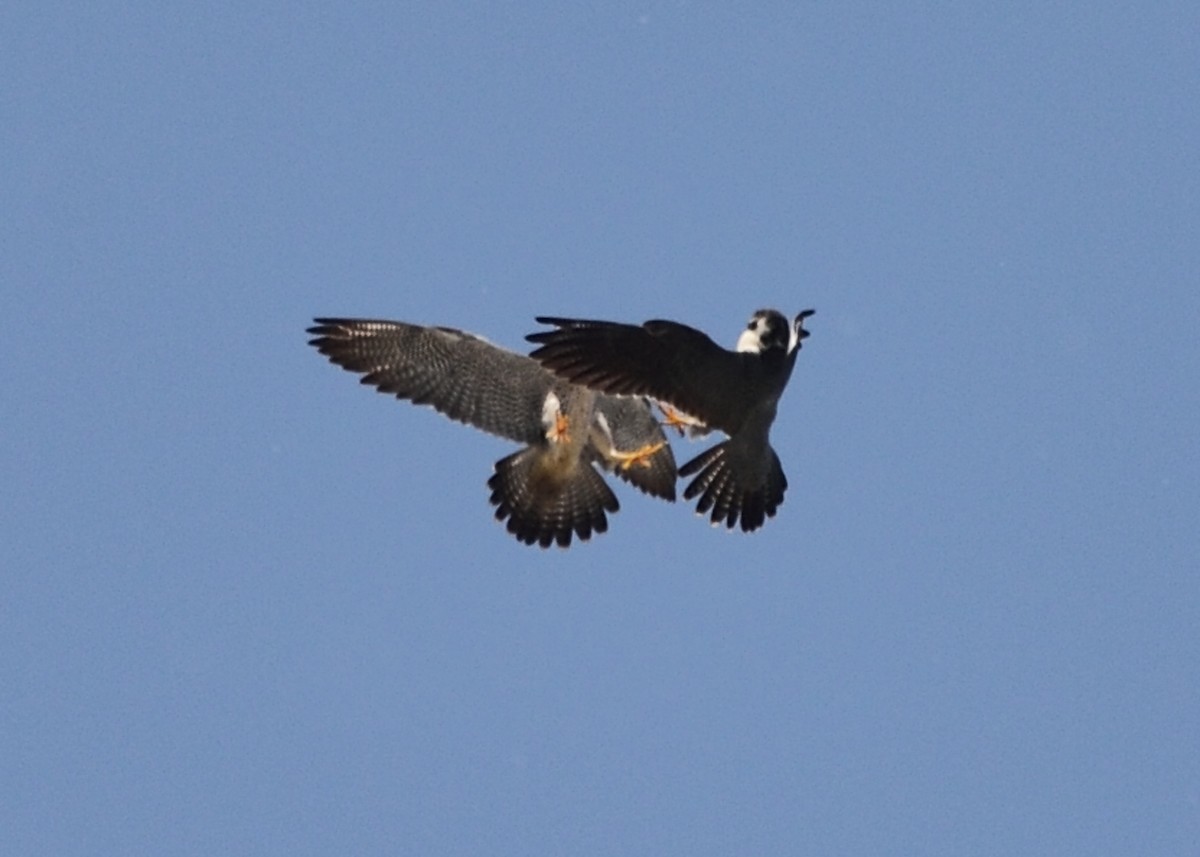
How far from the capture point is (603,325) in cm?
→ 1347

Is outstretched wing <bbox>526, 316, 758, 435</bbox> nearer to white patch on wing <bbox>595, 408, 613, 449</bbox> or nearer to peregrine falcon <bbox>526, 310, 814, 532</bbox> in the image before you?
peregrine falcon <bbox>526, 310, 814, 532</bbox>

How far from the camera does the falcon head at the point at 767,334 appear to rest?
45.6 ft

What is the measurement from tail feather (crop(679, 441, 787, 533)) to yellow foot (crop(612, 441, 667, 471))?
1.46m

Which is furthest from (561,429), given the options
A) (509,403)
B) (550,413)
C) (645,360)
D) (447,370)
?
(645,360)

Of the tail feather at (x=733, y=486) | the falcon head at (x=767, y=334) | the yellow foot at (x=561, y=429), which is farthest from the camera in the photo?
the yellow foot at (x=561, y=429)

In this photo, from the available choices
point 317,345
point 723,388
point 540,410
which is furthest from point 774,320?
point 317,345

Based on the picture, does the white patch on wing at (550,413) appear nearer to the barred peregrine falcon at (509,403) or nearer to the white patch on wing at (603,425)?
the barred peregrine falcon at (509,403)

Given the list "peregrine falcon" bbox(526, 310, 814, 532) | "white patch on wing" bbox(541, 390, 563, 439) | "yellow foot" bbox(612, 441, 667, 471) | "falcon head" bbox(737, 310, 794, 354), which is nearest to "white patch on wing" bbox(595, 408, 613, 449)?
"yellow foot" bbox(612, 441, 667, 471)

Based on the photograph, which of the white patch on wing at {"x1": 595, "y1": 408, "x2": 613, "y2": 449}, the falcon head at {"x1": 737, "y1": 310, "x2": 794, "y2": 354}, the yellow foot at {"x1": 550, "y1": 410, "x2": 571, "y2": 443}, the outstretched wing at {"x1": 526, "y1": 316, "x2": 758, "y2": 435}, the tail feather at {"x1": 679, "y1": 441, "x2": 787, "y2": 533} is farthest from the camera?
the white patch on wing at {"x1": 595, "y1": 408, "x2": 613, "y2": 449}

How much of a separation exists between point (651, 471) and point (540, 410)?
1299 millimetres

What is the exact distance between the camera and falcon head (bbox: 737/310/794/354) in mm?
13891

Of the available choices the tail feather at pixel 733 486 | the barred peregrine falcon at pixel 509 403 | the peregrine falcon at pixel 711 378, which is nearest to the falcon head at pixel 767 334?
the peregrine falcon at pixel 711 378

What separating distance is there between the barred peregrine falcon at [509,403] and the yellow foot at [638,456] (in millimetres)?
348

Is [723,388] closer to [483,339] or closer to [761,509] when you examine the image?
[761,509]
